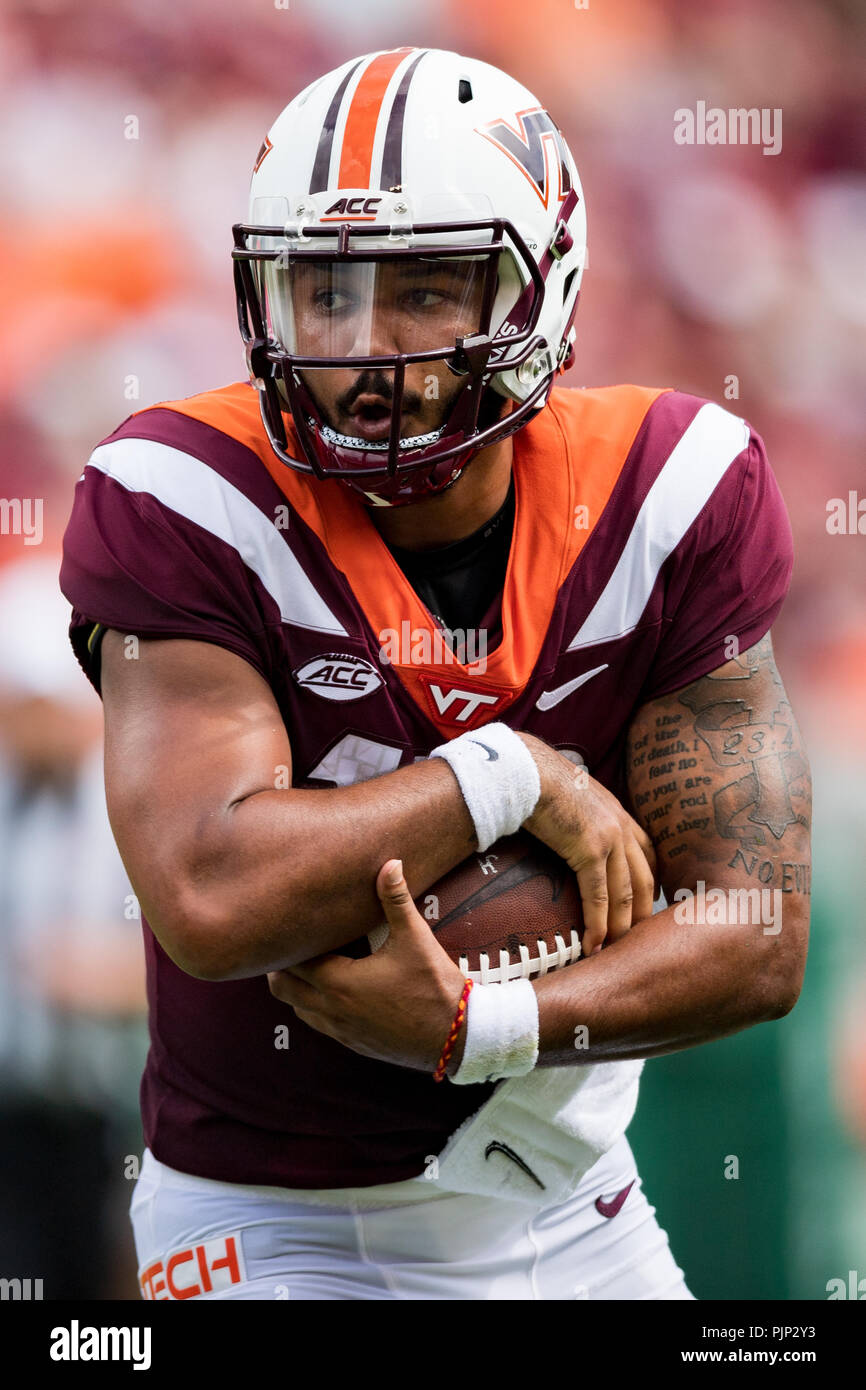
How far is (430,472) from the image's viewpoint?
1793 millimetres

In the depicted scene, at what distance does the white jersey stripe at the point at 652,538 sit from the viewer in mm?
1880

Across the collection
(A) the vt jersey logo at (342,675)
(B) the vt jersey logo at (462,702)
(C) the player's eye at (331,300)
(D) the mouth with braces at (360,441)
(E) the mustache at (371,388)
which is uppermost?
(C) the player's eye at (331,300)

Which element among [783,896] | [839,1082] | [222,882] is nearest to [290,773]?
[222,882]

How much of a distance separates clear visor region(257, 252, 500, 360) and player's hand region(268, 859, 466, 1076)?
627 mm

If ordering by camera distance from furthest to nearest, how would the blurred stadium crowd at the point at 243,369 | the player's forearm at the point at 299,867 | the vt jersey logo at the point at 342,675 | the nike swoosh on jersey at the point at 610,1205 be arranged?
the blurred stadium crowd at the point at 243,369 < the nike swoosh on jersey at the point at 610,1205 < the vt jersey logo at the point at 342,675 < the player's forearm at the point at 299,867

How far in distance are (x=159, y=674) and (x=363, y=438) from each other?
37cm

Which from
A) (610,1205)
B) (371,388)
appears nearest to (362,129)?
(371,388)

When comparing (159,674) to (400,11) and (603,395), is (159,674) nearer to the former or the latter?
(603,395)

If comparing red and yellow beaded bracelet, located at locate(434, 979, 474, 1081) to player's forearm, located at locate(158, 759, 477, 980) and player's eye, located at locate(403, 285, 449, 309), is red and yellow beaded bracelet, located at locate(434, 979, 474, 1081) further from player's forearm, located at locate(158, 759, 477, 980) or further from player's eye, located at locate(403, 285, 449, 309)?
player's eye, located at locate(403, 285, 449, 309)

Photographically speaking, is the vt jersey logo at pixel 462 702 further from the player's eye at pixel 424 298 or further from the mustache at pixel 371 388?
the player's eye at pixel 424 298

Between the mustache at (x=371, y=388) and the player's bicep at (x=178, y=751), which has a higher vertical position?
the mustache at (x=371, y=388)

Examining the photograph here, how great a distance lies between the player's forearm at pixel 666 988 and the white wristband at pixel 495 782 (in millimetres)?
197

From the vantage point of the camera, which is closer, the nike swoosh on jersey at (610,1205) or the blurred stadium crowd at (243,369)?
the nike swoosh on jersey at (610,1205)

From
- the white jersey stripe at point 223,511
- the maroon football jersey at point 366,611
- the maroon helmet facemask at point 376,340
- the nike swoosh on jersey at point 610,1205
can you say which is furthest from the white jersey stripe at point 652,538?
the nike swoosh on jersey at point 610,1205
